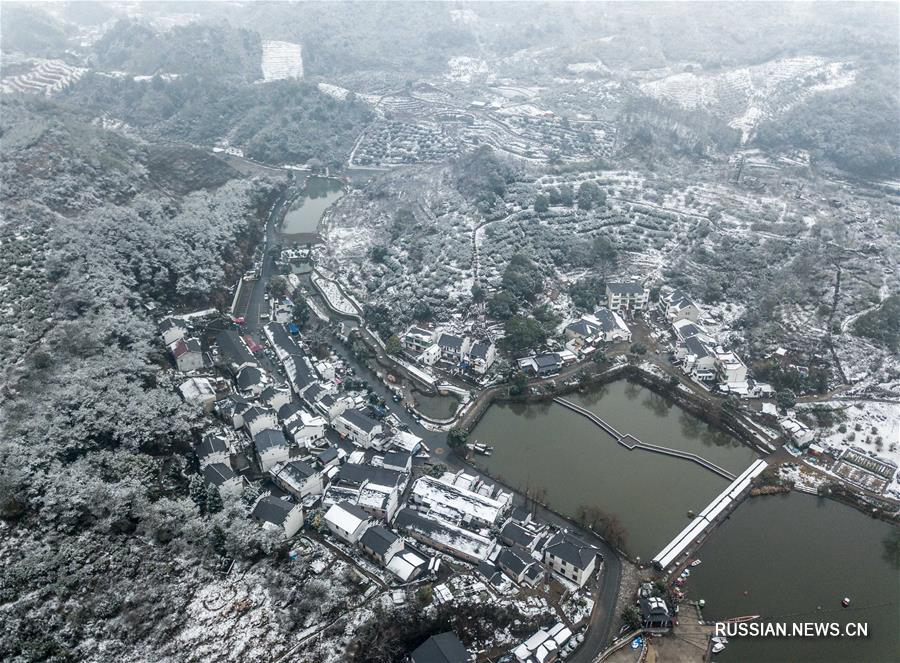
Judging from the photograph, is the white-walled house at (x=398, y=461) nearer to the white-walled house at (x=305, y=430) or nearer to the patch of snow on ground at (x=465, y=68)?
the white-walled house at (x=305, y=430)

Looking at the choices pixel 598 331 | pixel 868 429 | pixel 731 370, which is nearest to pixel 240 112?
pixel 598 331

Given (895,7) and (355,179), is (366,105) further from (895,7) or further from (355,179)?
(895,7)

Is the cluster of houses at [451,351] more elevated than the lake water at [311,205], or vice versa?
the cluster of houses at [451,351]

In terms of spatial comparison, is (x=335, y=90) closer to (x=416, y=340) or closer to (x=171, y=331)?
(x=171, y=331)

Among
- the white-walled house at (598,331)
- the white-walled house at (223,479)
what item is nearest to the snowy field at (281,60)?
the white-walled house at (598,331)

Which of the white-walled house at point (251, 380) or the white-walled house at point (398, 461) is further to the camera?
the white-walled house at point (251, 380)

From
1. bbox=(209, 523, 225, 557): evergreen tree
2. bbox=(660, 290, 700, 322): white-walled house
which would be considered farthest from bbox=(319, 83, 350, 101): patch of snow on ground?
bbox=(209, 523, 225, 557): evergreen tree
